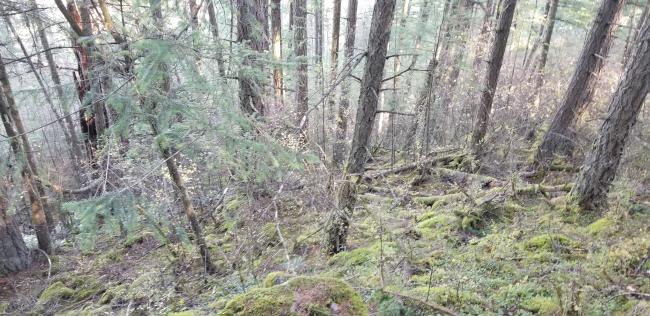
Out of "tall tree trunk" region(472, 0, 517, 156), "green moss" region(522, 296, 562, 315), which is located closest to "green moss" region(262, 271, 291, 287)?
"green moss" region(522, 296, 562, 315)

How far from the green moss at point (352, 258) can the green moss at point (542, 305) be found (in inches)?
75.9

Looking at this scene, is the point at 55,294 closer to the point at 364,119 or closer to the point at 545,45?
the point at 364,119

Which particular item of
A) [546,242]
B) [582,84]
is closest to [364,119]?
[546,242]

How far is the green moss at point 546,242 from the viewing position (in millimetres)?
4176

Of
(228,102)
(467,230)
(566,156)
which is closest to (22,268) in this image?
Answer: (228,102)

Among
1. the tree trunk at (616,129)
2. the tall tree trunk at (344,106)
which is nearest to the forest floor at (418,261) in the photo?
the tree trunk at (616,129)

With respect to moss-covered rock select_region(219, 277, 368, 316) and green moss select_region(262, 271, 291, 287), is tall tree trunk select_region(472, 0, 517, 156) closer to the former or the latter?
green moss select_region(262, 271, 291, 287)

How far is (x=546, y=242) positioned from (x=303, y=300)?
324 cm

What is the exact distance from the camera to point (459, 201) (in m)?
6.45

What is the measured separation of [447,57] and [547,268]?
8177 mm

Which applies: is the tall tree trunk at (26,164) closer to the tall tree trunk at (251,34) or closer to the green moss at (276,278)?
the tall tree trunk at (251,34)

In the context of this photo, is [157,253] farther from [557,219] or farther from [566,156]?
[566,156]

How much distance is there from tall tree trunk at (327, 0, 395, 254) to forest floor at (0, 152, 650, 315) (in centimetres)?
37

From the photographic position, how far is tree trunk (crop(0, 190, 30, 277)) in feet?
23.5
